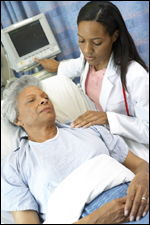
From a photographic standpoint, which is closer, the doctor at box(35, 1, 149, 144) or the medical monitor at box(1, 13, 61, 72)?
the doctor at box(35, 1, 149, 144)

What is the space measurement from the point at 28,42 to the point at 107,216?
178 centimetres

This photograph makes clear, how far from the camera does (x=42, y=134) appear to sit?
146 centimetres

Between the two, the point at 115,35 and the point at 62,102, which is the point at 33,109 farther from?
the point at 115,35

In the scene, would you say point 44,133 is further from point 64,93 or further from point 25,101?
point 64,93

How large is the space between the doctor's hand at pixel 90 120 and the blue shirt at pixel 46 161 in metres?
0.03

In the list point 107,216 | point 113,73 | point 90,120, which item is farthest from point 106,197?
point 113,73

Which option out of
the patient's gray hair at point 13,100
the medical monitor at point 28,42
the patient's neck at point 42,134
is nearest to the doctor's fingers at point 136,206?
the patient's neck at point 42,134

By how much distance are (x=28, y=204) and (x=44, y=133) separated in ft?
1.30

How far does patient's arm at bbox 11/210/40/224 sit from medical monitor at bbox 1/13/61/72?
144 cm

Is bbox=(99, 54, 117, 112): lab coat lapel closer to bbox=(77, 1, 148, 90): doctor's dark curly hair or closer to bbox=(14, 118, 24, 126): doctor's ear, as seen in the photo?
bbox=(77, 1, 148, 90): doctor's dark curly hair

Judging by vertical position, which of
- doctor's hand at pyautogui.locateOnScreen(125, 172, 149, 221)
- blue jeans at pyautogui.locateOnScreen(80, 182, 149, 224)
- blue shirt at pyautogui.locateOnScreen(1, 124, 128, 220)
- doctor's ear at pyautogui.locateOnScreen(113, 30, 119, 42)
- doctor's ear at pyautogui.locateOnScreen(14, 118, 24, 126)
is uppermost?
doctor's ear at pyautogui.locateOnScreen(113, 30, 119, 42)

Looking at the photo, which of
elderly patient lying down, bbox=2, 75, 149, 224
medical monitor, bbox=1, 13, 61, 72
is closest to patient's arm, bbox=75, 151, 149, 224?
elderly patient lying down, bbox=2, 75, 149, 224

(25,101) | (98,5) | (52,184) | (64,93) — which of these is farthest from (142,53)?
(52,184)

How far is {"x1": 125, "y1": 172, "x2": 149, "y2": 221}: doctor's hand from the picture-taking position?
1032 mm
